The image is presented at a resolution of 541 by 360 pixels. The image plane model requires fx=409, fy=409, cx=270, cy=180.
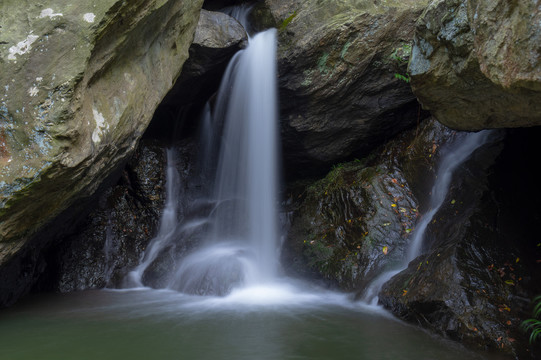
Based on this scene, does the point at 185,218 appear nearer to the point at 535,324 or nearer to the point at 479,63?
the point at 535,324

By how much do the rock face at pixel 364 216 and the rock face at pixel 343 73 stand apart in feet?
1.84

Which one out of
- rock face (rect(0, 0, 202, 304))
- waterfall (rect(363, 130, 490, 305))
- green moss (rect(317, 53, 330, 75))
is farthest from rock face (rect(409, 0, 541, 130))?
rock face (rect(0, 0, 202, 304))

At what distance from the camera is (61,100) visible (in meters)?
3.97

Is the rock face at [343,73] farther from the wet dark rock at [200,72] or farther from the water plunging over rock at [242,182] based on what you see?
the wet dark rock at [200,72]

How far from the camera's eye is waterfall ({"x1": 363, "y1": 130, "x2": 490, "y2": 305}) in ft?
18.9

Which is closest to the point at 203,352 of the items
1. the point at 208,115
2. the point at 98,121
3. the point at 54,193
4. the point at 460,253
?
the point at 54,193

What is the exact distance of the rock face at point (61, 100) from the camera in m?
3.85

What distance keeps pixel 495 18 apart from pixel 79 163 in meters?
3.94

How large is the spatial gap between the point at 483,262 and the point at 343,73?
13.3ft

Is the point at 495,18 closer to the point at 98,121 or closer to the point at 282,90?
the point at 98,121

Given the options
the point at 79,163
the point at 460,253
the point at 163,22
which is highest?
the point at 163,22

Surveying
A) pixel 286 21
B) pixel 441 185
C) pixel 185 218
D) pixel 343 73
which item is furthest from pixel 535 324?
pixel 185 218

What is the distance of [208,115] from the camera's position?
9.47 m

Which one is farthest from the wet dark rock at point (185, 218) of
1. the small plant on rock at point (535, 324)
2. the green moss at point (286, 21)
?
the small plant on rock at point (535, 324)
